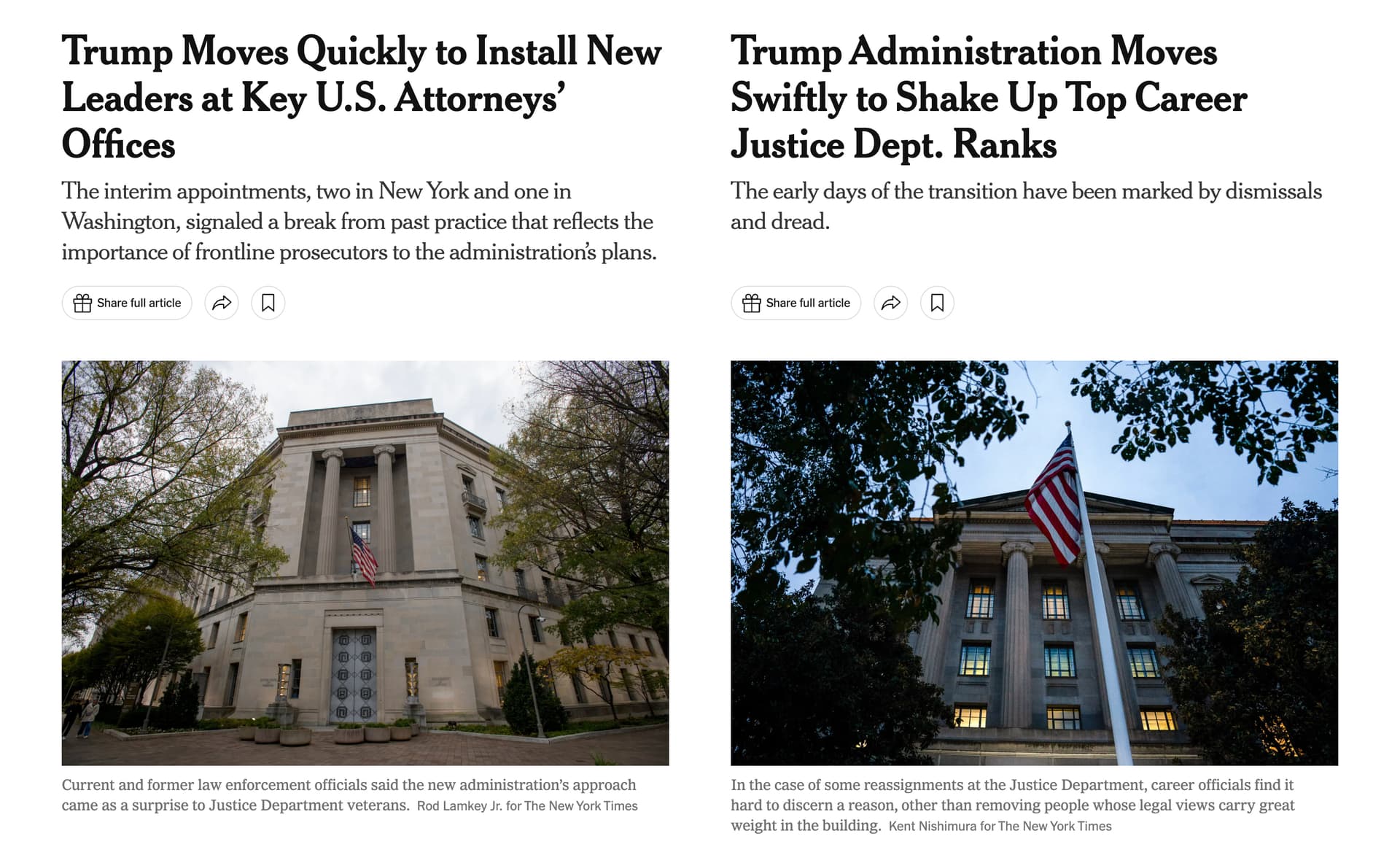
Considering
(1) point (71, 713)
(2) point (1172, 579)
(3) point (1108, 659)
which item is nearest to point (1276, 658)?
(3) point (1108, 659)

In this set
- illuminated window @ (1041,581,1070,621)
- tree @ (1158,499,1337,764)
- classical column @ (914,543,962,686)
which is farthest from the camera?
illuminated window @ (1041,581,1070,621)

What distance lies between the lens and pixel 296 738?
58.9ft

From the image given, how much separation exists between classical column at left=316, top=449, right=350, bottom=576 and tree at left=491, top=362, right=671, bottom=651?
932 centimetres

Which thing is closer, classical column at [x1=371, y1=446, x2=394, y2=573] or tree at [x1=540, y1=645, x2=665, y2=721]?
tree at [x1=540, y1=645, x2=665, y2=721]

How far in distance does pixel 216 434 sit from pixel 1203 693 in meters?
20.7

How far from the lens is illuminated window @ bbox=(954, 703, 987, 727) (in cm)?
2286

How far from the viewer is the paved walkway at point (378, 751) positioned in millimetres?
10242

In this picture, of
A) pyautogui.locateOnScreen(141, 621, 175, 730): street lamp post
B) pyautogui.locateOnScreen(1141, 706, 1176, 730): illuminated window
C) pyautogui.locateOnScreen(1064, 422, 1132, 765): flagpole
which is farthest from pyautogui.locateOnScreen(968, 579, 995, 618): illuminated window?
pyautogui.locateOnScreen(141, 621, 175, 730): street lamp post

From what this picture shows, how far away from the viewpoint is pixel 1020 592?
2491 cm

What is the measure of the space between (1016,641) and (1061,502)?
1536 centimetres

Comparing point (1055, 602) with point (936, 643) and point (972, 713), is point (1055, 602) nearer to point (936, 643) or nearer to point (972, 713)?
point (972, 713)

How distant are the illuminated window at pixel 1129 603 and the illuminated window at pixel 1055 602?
1.80m

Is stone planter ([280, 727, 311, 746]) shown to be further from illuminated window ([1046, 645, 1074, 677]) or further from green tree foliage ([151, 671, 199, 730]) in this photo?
illuminated window ([1046, 645, 1074, 677])
